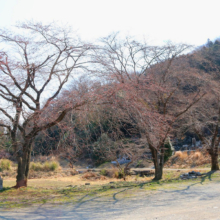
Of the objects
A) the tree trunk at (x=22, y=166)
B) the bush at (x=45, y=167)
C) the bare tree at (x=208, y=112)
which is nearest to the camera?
the tree trunk at (x=22, y=166)

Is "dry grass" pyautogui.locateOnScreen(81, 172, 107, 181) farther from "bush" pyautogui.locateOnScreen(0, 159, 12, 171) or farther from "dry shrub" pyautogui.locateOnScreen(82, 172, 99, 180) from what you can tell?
"bush" pyautogui.locateOnScreen(0, 159, 12, 171)

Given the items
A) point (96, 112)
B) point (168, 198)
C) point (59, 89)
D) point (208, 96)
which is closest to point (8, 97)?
point (59, 89)

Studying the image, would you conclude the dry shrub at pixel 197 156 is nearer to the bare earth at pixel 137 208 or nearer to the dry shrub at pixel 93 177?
the dry shrub at pixel 93 177

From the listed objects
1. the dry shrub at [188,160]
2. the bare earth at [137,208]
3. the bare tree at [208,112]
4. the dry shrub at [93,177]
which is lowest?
the bare earth at [137,208]

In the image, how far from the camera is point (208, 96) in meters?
13.1

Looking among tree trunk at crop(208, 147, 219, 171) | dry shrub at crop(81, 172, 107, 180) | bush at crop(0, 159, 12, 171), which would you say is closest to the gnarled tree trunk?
tree trunk at crop(208, 147, 219, 171)

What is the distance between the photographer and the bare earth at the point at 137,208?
17.7ft

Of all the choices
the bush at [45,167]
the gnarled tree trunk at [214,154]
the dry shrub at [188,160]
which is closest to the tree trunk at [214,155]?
the gnarled tree trunk at [214,154]

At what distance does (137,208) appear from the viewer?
6.11 meters

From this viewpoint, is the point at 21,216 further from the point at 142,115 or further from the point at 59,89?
the point at 59,89

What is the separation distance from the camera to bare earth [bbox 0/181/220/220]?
5.38 meters

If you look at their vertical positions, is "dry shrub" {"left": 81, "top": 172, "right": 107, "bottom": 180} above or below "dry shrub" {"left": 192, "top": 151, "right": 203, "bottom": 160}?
below

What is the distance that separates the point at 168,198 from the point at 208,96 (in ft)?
24.2

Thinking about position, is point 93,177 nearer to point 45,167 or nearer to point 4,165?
point 45,167
